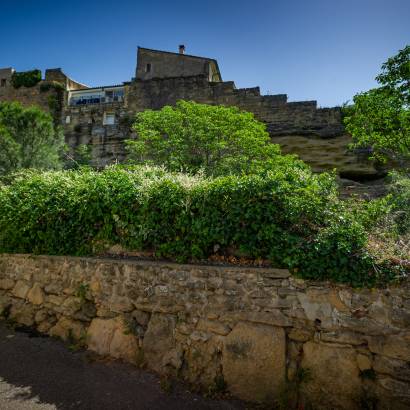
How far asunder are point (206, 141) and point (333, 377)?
7602 millimetres

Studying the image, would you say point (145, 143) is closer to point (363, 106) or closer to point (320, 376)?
point (363, 106)

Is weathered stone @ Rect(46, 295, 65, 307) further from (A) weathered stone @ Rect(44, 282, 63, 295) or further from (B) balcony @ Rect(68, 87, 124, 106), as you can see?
(B) balcony @ Rect(68, 87, 124, 106)

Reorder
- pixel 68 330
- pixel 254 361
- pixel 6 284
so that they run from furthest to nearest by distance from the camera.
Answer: pixel 6 284 → pixel 68 330 → pixel 254 361

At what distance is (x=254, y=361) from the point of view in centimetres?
324

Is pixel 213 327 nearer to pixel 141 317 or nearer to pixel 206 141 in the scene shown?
pixel 141 317

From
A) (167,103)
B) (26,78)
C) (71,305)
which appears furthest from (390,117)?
(26,78)

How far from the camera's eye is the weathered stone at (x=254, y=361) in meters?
3.16

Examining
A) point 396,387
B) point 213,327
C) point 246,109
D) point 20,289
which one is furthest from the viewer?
point 246,109

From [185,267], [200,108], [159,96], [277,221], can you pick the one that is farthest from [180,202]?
[159,96]

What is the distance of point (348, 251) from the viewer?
10.2 ft

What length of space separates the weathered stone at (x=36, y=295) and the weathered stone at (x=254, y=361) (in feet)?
10.8

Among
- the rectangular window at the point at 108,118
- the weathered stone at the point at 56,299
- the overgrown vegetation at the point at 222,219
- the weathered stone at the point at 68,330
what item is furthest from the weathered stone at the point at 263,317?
the rectangular window at the point at 108,118

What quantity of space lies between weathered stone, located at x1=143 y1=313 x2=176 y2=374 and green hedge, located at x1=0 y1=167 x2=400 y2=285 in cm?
83

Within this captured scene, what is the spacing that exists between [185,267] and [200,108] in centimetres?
739
